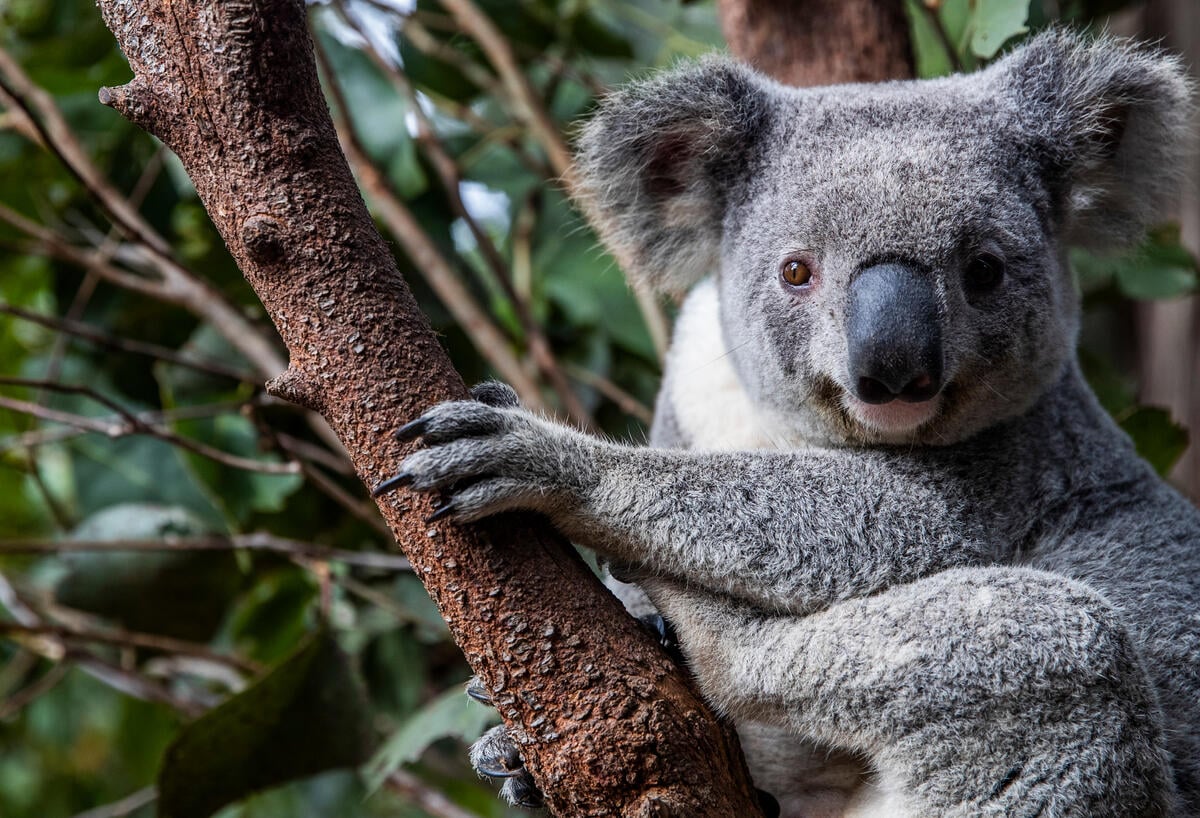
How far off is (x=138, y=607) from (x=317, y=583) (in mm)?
516

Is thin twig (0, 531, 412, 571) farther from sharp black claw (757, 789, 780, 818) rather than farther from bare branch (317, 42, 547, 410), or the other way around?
sharp black claw (757, 789, 780, 818)

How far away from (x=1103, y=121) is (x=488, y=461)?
1.59m

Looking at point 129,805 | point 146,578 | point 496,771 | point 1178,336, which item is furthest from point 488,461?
point 1178,336

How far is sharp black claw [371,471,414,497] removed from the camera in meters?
1.55

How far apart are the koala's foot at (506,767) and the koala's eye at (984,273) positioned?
3.72 ft

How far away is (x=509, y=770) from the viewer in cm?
191

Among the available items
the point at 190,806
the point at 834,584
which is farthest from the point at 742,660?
the point at 190,806

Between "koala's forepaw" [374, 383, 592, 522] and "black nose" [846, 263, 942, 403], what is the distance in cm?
49

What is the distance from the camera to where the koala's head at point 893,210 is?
195 cm

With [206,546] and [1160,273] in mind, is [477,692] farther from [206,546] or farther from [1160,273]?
[1160,273]

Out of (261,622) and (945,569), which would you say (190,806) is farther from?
(945,569)

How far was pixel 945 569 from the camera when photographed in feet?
6.67

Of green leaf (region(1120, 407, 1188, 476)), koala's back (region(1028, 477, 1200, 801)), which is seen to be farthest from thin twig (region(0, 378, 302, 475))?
green leaf (region(1120, 407, 1188, 476))

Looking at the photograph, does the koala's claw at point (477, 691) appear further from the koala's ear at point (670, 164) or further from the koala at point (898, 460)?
the koala's ear at point (670, 164)
